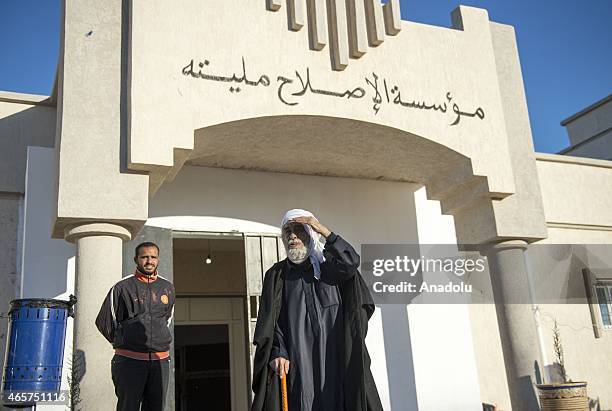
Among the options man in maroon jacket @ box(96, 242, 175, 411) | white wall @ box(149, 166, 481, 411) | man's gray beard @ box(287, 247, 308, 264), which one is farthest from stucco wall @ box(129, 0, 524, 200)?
man's gray beard @ box(287, 247, 308, 264)

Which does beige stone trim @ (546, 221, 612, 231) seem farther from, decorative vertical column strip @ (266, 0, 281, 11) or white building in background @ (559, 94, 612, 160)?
decorative vertical column strip @ (266, 0, 281, 11)

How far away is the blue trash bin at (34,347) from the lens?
4.70m

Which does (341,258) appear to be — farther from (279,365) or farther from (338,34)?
(338,34)

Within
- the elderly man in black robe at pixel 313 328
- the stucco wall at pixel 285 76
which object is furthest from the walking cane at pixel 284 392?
the stucco wall at pixel 285 76

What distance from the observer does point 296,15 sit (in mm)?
7398

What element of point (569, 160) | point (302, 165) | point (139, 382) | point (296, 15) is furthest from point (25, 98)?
point (569, 160)

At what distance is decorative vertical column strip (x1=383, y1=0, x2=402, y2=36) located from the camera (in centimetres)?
788

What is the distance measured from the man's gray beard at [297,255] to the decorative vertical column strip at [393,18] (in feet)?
14.9

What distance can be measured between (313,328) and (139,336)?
1516 mm

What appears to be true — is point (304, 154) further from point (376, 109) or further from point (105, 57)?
point (105, 57)

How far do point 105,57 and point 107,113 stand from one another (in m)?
0.62

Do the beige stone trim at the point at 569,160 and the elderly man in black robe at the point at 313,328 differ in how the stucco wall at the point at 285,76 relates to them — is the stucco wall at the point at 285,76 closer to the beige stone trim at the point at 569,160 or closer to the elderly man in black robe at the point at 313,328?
the elderly man in black robe at the point at 313,328

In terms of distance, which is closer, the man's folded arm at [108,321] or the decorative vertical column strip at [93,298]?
the man's folded arm at [108,321]

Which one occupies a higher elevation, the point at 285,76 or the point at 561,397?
the point at 285,76
